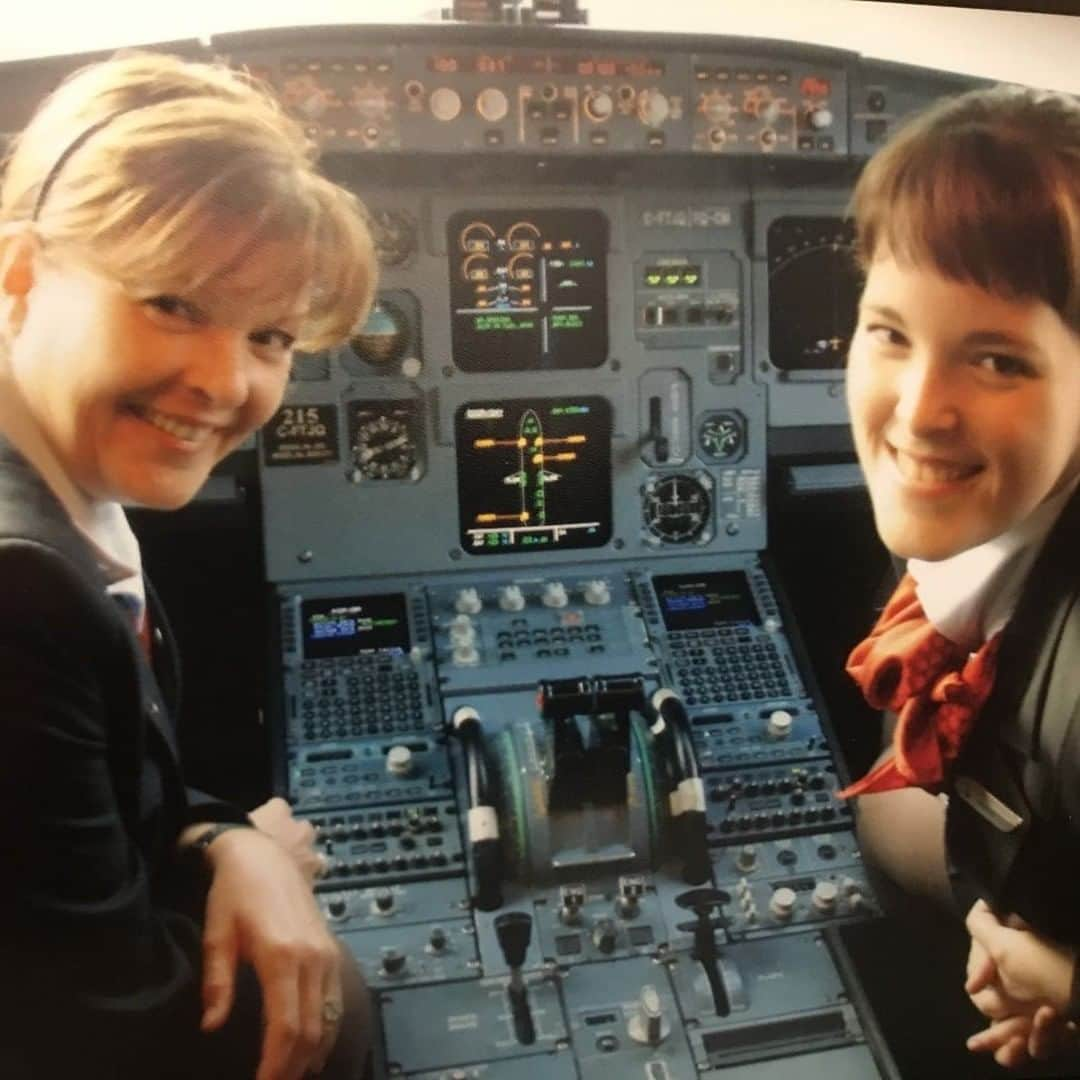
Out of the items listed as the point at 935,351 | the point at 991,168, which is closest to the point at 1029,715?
the point at 935,351

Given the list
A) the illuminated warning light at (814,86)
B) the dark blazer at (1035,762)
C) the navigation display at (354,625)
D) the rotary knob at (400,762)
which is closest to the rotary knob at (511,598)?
the navigation display at (354,625)

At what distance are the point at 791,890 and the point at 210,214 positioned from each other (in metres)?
1.19

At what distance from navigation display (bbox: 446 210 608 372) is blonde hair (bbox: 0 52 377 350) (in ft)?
1.12

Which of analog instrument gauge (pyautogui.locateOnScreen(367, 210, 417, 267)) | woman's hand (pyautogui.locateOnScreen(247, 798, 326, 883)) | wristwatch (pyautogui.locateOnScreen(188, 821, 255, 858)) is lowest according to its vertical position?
woman's hand (pyautogui.locateOnScreen(247, 798, 326, 883))

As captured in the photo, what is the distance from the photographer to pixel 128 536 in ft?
4.72

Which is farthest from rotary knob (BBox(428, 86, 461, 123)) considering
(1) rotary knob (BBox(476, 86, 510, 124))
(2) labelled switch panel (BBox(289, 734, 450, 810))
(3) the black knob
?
(3) the black knob

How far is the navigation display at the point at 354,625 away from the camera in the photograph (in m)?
1.86

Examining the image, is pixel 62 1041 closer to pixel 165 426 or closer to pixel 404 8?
pixel 165 426

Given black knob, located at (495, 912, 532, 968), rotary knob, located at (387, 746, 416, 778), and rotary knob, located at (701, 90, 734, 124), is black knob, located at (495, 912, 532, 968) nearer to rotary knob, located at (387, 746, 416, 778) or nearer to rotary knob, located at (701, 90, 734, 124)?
rotary knob, located at (387, 746, 416, 778)

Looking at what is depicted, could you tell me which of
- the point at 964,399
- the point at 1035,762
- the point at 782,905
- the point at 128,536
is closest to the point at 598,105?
the point at 964,399

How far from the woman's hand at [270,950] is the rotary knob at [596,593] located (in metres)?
0.63

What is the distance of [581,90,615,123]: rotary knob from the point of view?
177 cm

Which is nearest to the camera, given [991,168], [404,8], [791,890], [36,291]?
[36,291]

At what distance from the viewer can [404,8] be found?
5.50ft
